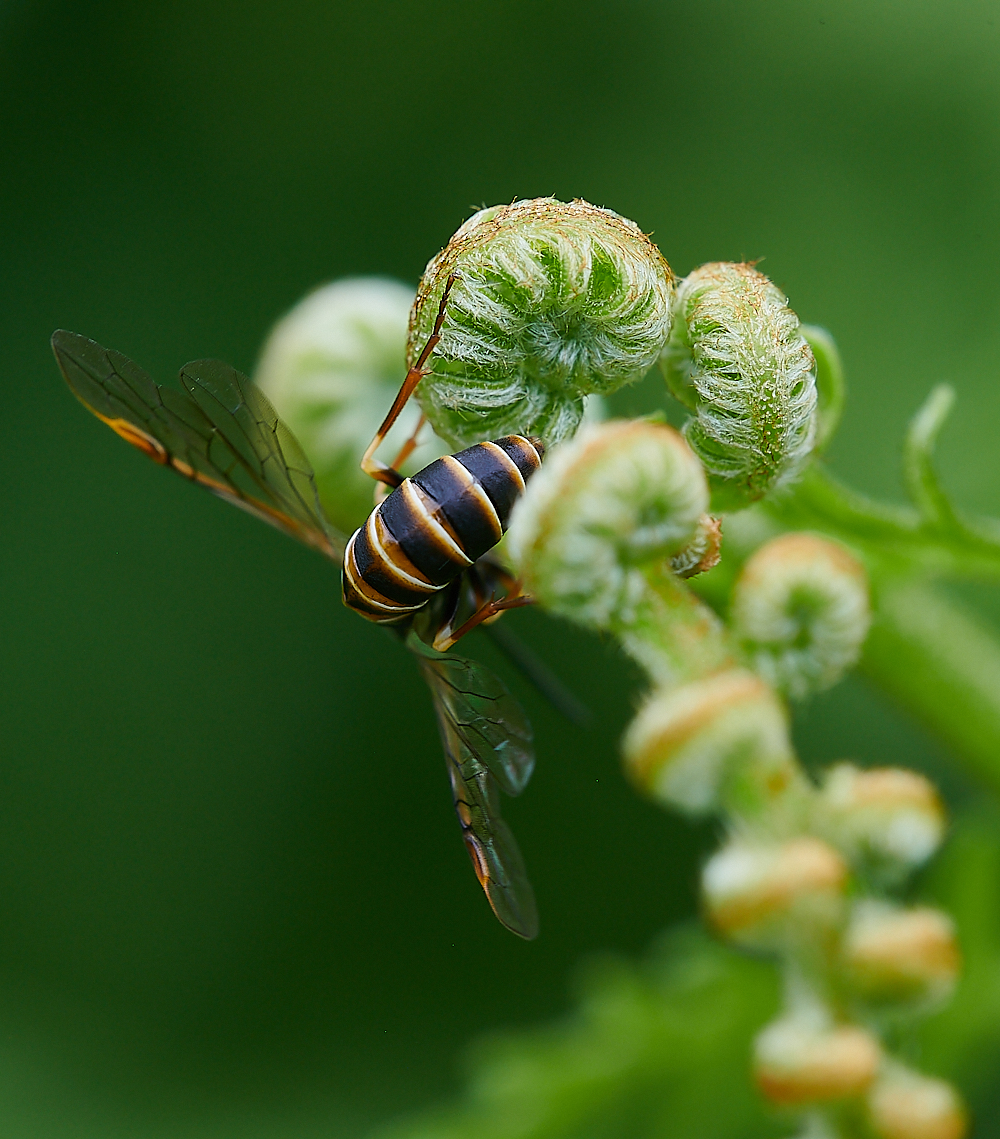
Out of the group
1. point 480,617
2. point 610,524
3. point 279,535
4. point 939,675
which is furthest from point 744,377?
point 279,535

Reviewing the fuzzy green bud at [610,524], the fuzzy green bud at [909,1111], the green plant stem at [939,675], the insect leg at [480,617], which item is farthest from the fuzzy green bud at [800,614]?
the green plant stem at [939,675]

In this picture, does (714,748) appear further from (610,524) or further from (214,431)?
(214,431)

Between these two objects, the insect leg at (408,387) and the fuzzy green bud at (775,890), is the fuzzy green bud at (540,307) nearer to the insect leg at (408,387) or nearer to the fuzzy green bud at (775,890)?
the insect leg at (408,387)

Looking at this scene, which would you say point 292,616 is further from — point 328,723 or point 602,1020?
point 602,1020

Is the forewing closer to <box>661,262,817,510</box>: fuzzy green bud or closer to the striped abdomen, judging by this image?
the striped abdomen

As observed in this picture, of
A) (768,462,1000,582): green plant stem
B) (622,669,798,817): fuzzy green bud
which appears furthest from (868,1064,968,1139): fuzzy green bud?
(768,462,1000,582): green plant stem

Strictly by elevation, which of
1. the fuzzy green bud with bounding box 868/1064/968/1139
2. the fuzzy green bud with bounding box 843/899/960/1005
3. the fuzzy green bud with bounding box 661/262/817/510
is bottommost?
the fuzzy green bud with bounding box 868/1064/968/1139
